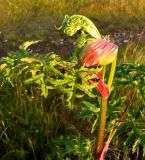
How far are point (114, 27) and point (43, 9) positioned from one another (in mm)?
1161

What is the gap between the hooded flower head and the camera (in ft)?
5.73

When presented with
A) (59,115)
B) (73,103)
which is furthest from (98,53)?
(59,115)

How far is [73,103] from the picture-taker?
2.63 m

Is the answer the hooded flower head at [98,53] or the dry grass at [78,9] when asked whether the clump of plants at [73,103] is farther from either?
the dry grass at [78,9]

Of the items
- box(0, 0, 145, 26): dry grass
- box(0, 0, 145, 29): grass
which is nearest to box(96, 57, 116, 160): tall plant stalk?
box(0, 0, 145, 29): grass

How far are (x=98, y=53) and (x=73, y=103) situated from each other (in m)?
0.91

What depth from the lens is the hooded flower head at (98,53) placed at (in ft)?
5.73

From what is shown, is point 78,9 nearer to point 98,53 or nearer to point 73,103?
point 73,103

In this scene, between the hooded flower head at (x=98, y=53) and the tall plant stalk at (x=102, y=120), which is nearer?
the hooded flower head at (x=98, y=53)

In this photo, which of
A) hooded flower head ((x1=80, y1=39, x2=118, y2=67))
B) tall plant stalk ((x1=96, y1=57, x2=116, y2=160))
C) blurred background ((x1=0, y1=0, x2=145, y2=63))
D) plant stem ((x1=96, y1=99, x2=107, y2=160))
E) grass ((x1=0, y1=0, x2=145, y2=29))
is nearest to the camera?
hooded flower head ((x1=80, y1=39, x2=118, y2=67))

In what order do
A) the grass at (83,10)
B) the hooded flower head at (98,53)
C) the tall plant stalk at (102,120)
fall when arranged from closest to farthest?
1. the hooded flower head at (98,53)
2. the tall plant stalk at (102,120)
3. the grass at (83,10)

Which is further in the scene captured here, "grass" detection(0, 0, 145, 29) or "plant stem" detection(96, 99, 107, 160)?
"grass" detection(0, 0, 145, 29)

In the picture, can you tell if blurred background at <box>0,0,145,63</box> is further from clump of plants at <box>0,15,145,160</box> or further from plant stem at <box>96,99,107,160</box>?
plant stem at <box>96,99,107,160</box>

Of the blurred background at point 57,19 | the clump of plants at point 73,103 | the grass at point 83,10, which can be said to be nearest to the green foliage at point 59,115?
the clump of plants at point 73,103
